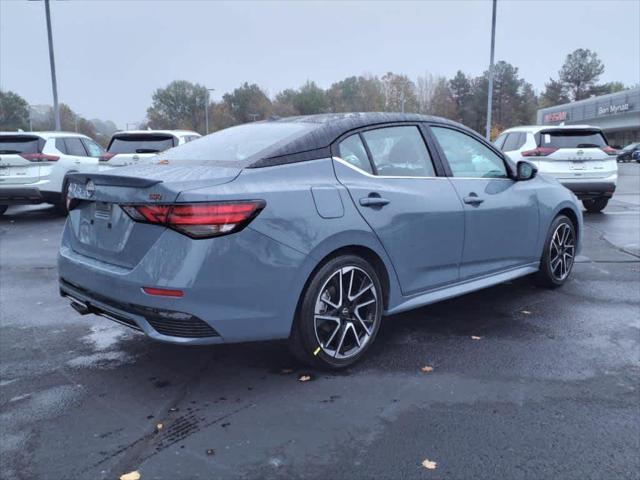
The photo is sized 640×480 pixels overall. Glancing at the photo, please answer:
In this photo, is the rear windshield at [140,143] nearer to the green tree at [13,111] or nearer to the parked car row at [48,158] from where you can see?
the parked car row at [48,158]

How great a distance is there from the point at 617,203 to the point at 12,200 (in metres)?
13.3

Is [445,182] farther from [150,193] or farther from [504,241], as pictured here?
[150,193]

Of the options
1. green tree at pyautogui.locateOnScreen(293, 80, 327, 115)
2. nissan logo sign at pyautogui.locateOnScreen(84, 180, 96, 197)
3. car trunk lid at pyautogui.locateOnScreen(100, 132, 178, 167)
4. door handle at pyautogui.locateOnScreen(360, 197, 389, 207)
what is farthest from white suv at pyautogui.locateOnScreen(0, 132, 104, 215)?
green tree at pyautogui.locateOnScreen(293, 80, 327, 115)

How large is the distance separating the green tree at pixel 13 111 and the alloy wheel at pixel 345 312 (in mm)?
92119

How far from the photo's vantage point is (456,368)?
3871mm

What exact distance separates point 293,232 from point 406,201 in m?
1.03

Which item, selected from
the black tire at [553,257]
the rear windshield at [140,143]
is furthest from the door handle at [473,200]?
the rear windshield at [140,143]

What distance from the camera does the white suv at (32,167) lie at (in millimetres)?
11211

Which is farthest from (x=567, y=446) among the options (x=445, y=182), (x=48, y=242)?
(x=48, y=242)

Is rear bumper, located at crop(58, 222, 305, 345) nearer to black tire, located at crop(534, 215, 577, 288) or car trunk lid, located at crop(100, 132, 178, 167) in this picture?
black tire, located at crop(534, 215, 577, 288)

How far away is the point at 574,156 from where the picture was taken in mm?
11250

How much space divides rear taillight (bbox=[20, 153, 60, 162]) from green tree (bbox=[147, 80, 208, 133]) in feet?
260

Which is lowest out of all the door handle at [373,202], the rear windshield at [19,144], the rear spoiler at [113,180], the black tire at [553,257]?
the black tire at [553,257]

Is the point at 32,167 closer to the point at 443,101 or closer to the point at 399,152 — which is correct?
the point at 399,152
